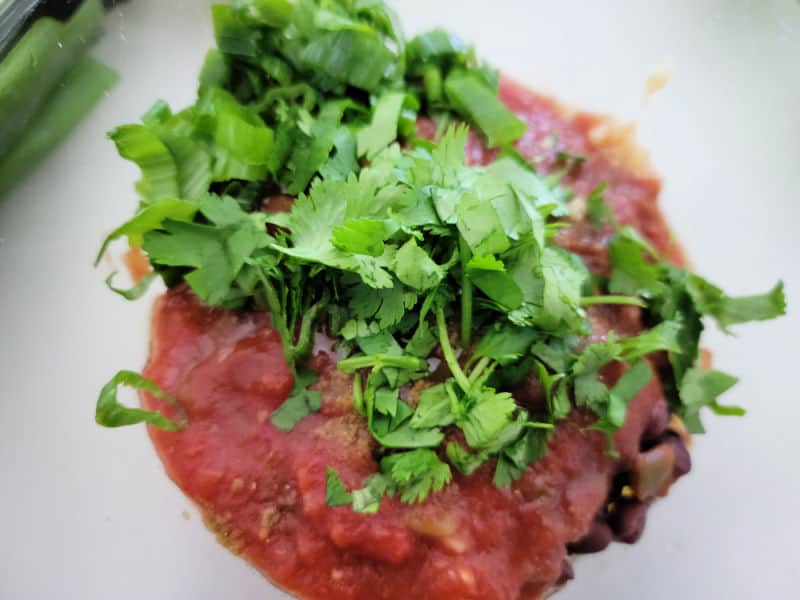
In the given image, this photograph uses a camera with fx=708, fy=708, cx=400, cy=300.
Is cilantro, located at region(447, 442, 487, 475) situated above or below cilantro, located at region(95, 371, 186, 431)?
above

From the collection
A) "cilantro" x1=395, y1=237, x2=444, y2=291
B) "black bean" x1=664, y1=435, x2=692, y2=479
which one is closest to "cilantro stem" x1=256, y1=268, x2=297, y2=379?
"cilantro" x1=395, y1=237, x2=444, y2=291

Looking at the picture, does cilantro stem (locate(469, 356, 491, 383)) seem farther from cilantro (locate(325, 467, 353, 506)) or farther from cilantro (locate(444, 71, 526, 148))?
cilantro (locate(444, 71, 526, 148))

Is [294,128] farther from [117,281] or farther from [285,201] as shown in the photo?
[117,281]

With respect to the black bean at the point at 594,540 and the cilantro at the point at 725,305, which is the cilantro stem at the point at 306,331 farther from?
the cilantro at the point at 725,305

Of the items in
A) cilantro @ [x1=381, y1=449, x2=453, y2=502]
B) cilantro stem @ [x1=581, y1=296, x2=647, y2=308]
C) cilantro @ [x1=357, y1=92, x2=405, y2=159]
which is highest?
cilantro @ [x1=357, y1=92, x2=405, y2=159]

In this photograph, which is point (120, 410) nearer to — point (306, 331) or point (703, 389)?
point (306, 331)

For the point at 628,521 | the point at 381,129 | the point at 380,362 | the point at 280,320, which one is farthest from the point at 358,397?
the point at 628,521

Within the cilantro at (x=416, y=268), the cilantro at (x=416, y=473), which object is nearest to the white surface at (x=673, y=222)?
the cilantro at (x=416, y=473)
